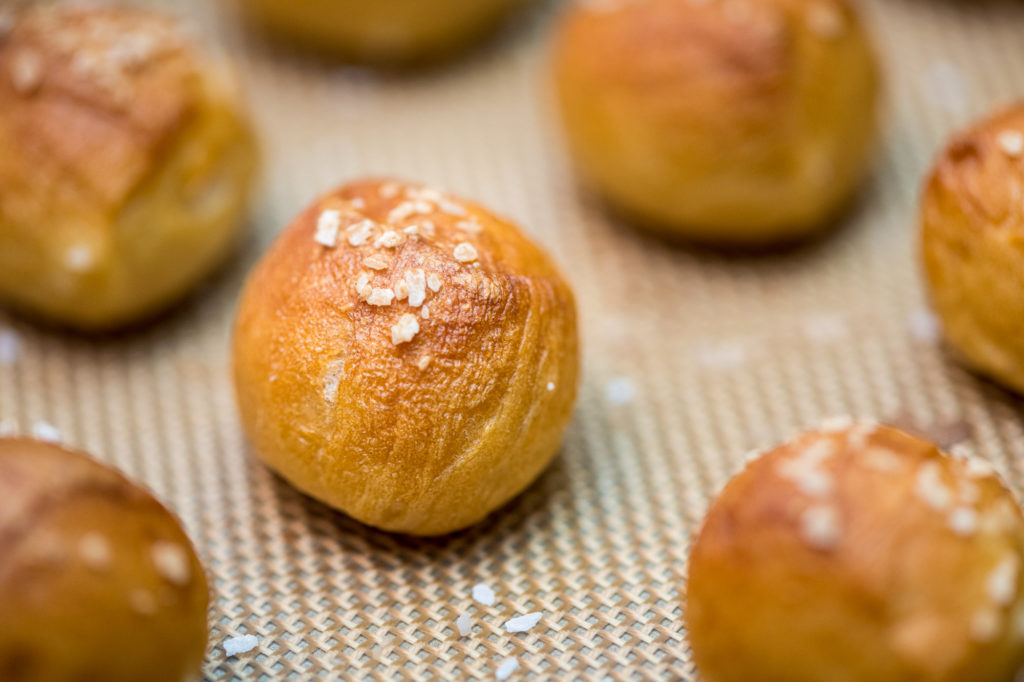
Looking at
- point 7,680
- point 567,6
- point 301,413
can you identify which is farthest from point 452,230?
point 567,6

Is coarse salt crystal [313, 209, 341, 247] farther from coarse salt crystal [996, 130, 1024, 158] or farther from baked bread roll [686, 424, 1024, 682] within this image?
coarse salt crystal [996, 130, 1024, 158]

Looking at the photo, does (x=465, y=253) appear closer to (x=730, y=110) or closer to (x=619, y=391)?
(x=619, y=391)

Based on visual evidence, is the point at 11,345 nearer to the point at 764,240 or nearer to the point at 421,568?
the point at 421,568

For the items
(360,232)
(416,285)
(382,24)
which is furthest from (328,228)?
(382,24)

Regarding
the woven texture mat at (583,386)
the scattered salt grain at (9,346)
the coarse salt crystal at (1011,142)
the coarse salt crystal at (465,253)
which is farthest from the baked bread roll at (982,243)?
the scattered salt grain at (9,346)

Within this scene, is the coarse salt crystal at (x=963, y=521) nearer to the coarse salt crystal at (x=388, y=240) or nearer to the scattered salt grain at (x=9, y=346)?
the coarse salt crystal at (x=388, y=240)

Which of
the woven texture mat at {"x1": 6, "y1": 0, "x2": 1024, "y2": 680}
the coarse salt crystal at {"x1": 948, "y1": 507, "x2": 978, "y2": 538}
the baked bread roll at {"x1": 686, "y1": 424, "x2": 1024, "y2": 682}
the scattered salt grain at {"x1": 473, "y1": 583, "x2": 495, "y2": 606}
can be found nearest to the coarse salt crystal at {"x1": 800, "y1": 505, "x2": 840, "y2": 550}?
the baked bread roll at {"x1": 686, "y1": 424, "x2": 1024, "y2": 682}
